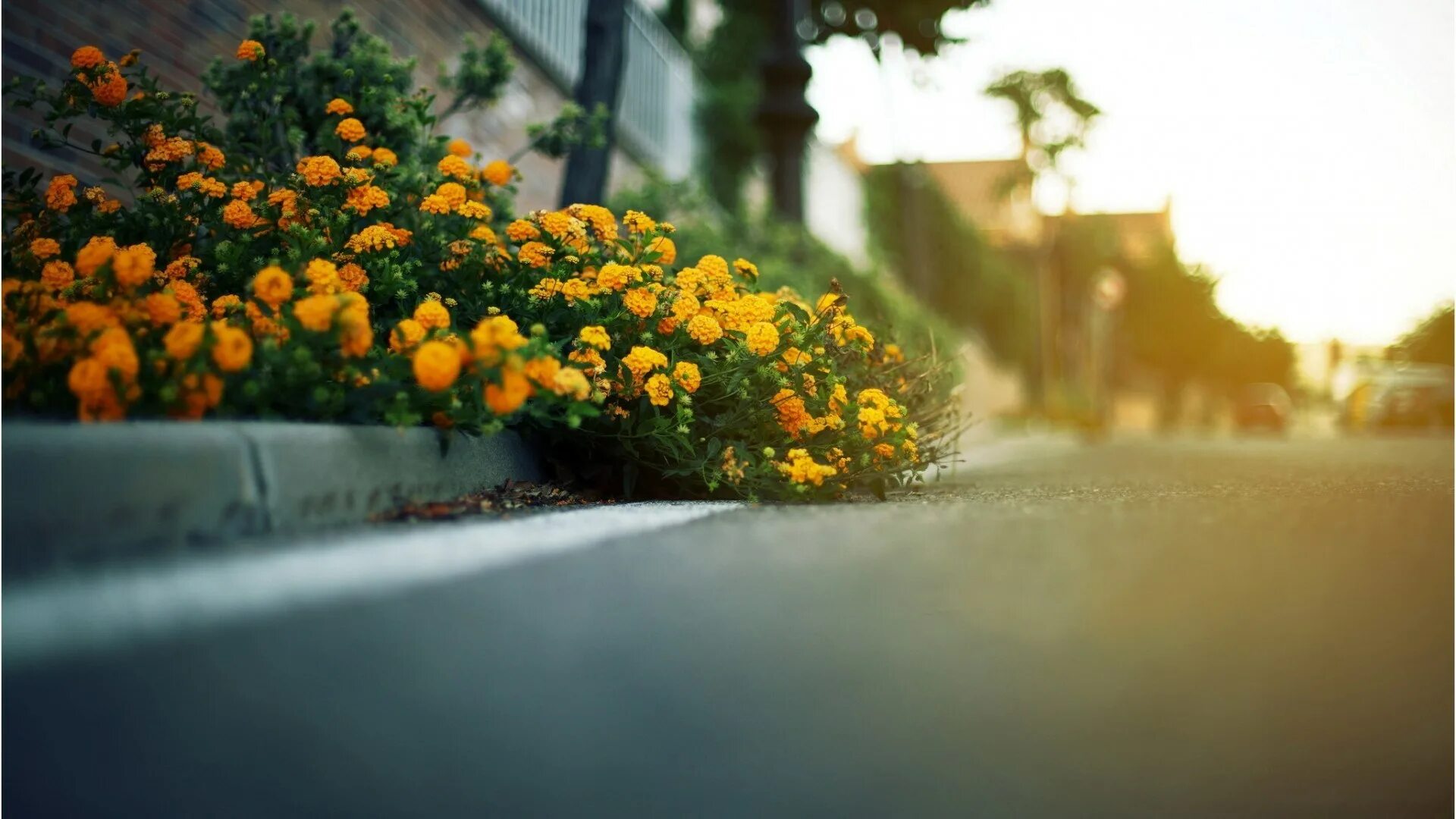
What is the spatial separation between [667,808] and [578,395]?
124 centimetres

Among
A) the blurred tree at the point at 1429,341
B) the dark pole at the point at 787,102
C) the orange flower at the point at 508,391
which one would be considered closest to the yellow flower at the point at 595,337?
the orange flower at the point at 508,391

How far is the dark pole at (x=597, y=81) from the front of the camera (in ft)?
22.4

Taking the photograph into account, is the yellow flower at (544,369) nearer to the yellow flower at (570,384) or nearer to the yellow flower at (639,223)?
the yellow flower at (570,384)

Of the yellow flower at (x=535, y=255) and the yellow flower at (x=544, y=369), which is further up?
the yellow flower at (x=535, y=255)

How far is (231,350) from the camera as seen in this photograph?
→ 2408 mm

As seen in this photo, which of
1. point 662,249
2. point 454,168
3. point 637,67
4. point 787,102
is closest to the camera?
point 662,249

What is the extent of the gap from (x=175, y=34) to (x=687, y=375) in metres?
3.43

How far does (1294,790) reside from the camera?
6.57 feet

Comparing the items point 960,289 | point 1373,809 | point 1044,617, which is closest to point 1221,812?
point 1373,809

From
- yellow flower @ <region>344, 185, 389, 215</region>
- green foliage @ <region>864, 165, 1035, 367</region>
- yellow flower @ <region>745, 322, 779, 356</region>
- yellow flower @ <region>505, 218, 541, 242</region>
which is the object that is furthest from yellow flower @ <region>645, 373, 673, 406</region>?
green foliage @ <region>864, 165, 1035, 367</region>

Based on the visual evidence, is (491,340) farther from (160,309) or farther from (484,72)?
(484,72)

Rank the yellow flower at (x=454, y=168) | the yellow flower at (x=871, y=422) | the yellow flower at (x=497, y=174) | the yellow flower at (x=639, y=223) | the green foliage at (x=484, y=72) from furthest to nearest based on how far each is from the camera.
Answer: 1. the green foliage at (x=484, y=72)
2. the yellow flower at (x=497, y=174)
3. the yellow flower at (x=454, y=168)
4. the yellow flower at (x=639, y=223)
5. the yellow flower at (x=871, y=422)

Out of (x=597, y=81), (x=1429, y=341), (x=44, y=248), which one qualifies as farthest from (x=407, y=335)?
(x=1429, y=341)

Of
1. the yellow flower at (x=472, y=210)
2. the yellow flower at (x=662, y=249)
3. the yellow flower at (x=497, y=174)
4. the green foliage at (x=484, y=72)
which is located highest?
the green foliage at (x=484, y=72)
